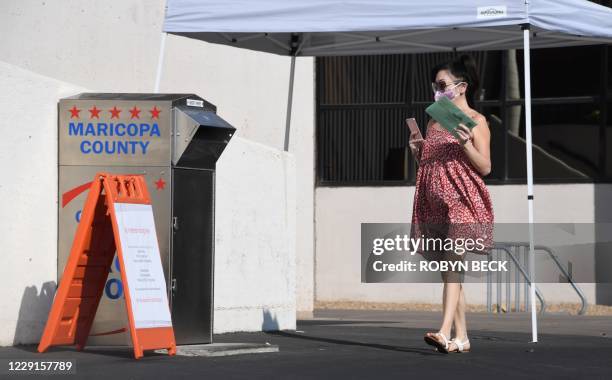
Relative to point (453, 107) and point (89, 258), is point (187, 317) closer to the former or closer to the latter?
point (89, 258)

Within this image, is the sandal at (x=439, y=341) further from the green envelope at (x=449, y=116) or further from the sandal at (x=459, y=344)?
the green envelope at (x=449, y=116)

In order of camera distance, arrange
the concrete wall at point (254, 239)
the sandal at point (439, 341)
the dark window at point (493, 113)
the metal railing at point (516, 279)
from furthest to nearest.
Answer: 1. the dark window at point (493, 113)
2. the metal railing at point (516, 279)
3. the concrete wall at point (254, 239)
4. the sandal at point (439, 341)

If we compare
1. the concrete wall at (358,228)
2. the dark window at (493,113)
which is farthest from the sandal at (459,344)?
the dark window at (493,113)

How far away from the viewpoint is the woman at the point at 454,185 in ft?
25.4

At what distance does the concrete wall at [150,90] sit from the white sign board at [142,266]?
3.12 ft

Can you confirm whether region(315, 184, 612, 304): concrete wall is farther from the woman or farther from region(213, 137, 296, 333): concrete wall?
the woman

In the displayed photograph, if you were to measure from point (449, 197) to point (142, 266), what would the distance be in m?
2.01

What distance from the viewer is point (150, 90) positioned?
1184cm

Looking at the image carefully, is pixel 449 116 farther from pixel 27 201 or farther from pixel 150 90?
pixel 150 90

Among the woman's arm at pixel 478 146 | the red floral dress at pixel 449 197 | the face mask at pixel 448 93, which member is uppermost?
the face mask at pixel 448 93

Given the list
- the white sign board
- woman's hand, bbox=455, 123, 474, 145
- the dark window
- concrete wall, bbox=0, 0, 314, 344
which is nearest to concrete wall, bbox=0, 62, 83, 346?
concrete wall, bbox=0, 0, 314, 344

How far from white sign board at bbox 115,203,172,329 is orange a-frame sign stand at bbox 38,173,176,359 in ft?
0.06

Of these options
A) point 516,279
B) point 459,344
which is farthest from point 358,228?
point 459,344

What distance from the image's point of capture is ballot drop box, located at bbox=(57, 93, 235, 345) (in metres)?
7.93
